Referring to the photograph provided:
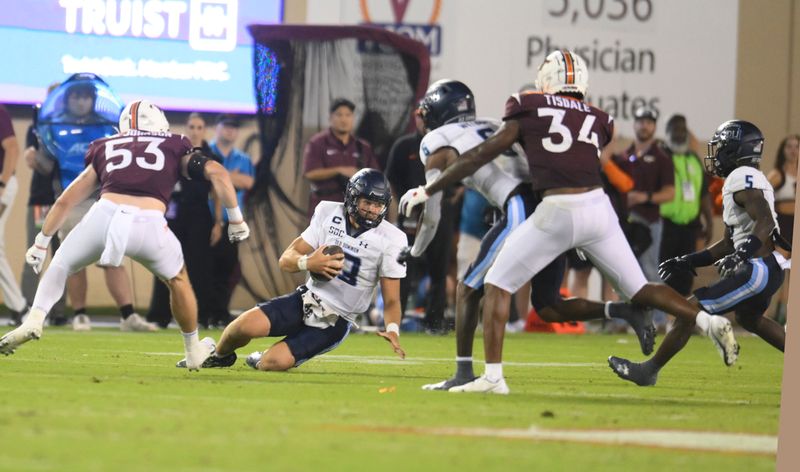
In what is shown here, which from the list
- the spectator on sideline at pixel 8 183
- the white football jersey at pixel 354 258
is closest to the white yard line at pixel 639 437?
the white football jersey at pixel 354 258

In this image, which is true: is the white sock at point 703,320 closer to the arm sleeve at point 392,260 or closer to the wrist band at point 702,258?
the wrist band at point 702,258

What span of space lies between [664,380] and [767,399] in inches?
45.1

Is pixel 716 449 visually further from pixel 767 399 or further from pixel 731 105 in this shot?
pixel 731 105

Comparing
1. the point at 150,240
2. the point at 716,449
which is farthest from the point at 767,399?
the point at 150,240

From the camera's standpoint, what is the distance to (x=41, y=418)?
5.00 m

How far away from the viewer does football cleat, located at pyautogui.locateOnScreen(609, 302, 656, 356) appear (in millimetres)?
7227

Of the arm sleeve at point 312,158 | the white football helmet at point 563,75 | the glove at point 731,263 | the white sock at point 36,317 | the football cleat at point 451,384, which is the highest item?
the white football helmet at point 563,75

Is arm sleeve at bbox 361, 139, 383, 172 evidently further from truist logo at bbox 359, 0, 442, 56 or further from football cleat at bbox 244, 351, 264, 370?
football cleat at bbox 244, 351, 264, 370

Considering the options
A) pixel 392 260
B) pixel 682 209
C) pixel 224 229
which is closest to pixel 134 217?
pixel 392 260

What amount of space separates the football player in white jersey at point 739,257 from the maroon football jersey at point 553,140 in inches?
42.9

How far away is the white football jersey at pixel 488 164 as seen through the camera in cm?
707

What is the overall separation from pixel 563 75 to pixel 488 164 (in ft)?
2.16

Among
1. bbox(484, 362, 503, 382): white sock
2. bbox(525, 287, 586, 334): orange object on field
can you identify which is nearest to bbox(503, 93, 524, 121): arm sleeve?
bbox(484, 362, 503, 382): white sock

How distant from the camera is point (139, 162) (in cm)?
770
